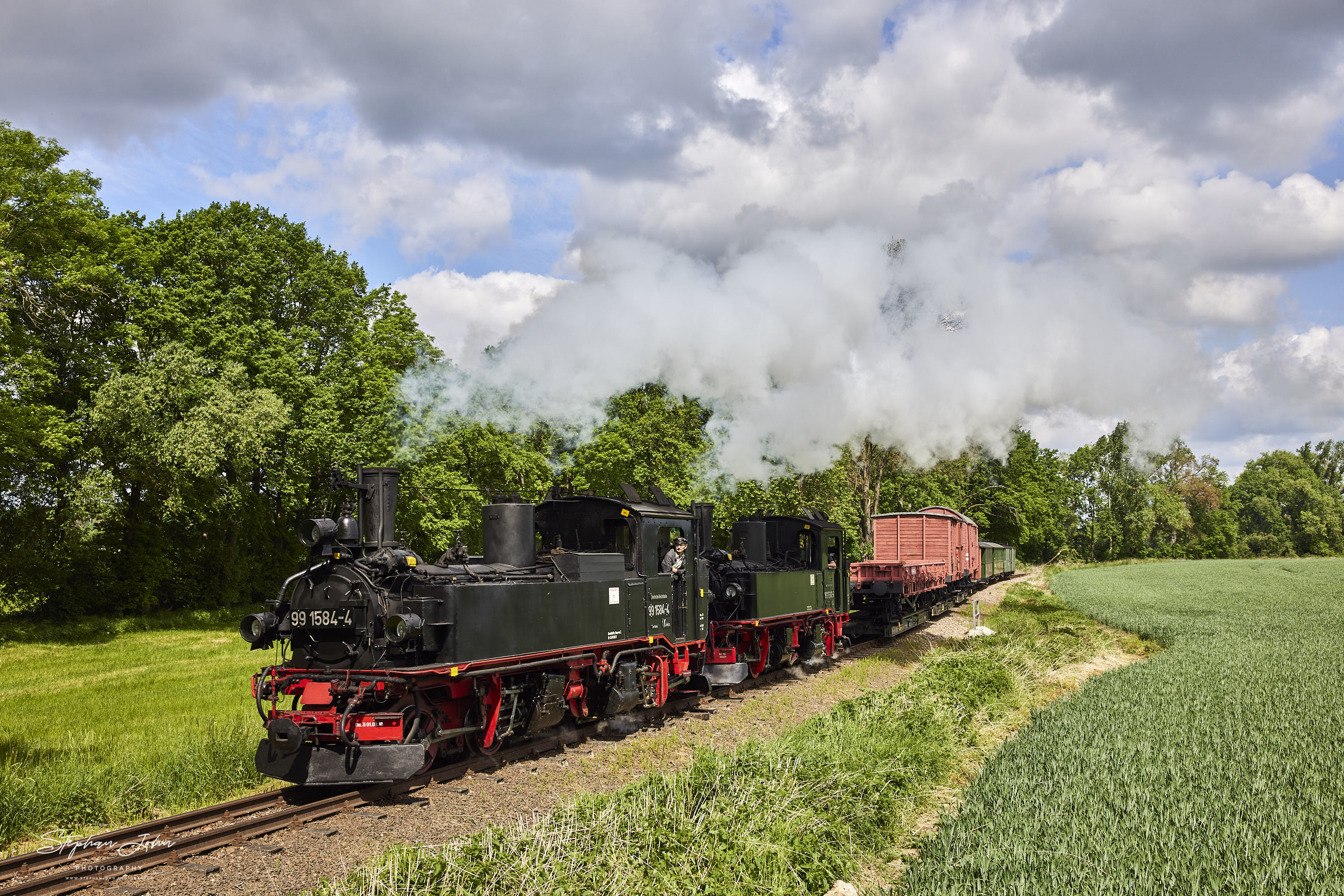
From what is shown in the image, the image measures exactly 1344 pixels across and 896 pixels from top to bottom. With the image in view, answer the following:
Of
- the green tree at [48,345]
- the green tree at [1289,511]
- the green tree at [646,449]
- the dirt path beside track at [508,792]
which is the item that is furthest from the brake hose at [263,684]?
the green tree at [1289,511]

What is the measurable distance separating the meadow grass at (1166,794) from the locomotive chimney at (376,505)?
6.44 metres

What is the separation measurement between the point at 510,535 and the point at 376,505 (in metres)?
1.88

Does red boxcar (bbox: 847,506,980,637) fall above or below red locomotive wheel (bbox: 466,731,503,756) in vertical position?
above

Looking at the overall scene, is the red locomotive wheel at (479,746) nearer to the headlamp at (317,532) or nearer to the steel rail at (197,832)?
the steel rail at (197,832)

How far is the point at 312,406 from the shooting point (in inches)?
1121

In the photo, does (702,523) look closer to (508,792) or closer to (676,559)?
(676,559)

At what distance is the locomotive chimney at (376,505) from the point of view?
9.49m

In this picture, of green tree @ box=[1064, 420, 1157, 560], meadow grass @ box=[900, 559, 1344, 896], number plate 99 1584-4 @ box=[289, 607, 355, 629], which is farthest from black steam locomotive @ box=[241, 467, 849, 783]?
green tree @ box=[1064, 420, 1157, 560]

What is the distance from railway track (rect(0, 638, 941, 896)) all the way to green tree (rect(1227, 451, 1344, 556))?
107m

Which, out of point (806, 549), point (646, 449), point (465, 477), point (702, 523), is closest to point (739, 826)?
point (702, 523)

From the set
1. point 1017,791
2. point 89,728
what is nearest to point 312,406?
point 89,728

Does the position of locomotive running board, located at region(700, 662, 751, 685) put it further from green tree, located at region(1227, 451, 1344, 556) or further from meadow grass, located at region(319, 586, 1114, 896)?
green tree, located at region(1227, 451, 1344, 556)

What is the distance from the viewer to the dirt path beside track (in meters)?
6.70

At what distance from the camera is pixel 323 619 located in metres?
8.97
